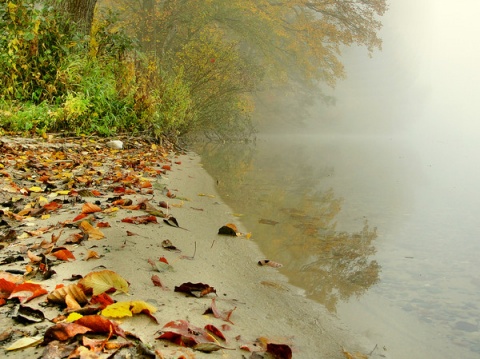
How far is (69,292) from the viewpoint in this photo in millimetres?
1276

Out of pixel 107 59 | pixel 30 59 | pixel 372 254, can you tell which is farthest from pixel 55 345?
pixel 107 59

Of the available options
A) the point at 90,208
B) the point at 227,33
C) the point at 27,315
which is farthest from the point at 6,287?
the point at 227,33

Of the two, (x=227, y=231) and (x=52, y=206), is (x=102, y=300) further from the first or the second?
(x=227, y=231)

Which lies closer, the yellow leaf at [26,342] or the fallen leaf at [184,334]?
the yellow leaf at [26,342]

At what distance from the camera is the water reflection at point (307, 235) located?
8.18ft

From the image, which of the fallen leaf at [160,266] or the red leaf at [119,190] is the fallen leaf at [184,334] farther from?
the red leaf at [119,190]

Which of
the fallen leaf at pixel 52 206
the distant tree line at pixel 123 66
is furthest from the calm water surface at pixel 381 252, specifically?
the distant tree line at pixel 123 66

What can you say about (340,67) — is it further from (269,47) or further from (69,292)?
(69,292)

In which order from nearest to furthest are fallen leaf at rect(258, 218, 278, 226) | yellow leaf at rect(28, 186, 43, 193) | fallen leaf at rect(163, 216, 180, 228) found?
fallen leaf at rect(163, 216, 180, 228) < yellow leaf at rect(28, 186, 43, 193) < fallen leaf at rect(258, 218, 278, 226)

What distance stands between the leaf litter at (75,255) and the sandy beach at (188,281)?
0.02 meters

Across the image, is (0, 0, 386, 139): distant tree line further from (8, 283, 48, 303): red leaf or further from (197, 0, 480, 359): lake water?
(8, 283, 48, 303): red leaf

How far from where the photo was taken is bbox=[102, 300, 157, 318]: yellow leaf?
122 cm

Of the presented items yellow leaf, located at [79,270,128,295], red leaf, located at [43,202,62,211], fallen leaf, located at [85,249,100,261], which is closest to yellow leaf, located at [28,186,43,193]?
red leaf, located at [43,202,62,211]

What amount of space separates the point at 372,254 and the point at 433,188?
5135 mm
